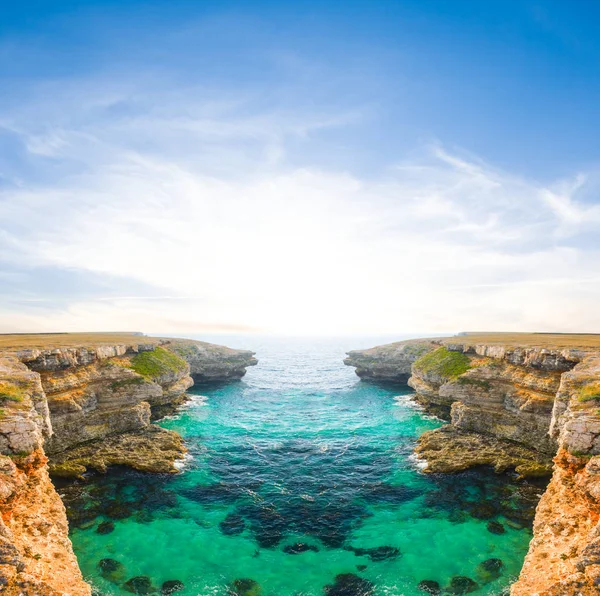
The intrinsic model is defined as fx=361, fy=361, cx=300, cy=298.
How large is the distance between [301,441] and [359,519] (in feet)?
57.8

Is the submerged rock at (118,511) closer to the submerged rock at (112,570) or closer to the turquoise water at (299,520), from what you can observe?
the turquoise water at (299,520)

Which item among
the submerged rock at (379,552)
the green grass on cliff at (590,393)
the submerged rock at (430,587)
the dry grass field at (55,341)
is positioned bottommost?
the submerged rock at (379,552)

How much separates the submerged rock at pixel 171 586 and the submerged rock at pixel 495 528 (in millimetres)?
20568

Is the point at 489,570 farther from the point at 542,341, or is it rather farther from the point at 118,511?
the point at 542,341

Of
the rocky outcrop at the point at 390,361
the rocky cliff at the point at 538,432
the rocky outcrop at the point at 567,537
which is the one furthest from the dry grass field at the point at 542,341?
the rocky outcrop at the point at 567,537

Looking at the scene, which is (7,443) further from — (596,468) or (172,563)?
(596,468)

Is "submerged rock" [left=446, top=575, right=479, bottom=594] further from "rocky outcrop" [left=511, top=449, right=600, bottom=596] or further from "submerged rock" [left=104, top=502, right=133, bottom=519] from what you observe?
"submerged rock" [left=104, top=502, right=133, bottom=519]

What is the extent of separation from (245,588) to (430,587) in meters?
10.4

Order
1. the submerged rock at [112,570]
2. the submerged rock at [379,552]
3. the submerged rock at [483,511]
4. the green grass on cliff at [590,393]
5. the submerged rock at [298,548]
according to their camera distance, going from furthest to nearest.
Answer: the submerged rock at [483,511]
the submerged rock at [298,548]
the submerged rock at [379,552]
the green grass on cliff at [590,393]
the submerged rock at [112,570]

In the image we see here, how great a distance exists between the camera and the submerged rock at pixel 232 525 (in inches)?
1010

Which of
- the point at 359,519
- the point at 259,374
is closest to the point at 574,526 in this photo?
the point at 359,519

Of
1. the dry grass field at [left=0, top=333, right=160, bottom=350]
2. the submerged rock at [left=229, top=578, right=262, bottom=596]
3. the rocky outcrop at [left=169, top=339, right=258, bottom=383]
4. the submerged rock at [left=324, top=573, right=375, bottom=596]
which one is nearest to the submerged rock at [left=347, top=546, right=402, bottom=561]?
the submerged rock at [left=324, top=573, right=375, bottom=596]

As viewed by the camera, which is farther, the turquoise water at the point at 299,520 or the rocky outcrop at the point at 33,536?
the turquoise water at the point at 299,520

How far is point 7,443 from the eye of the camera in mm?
18641
